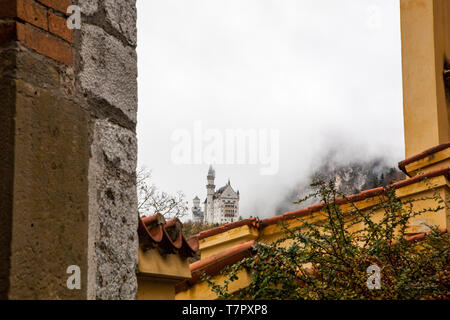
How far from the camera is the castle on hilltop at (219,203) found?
3317 inches

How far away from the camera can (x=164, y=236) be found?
2410 millimetres

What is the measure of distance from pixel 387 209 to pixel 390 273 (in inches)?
16.9

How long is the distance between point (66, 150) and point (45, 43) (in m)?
0.27

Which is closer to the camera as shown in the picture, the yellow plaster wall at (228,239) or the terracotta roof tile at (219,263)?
the terracotta roof tile at (219,263)

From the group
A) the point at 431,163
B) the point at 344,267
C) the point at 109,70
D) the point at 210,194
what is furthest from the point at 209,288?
the point at 210,194

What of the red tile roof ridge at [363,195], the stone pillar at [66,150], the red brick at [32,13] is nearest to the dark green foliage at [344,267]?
the red tile roof ridge at [363,195]

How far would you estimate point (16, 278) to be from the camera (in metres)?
1.13

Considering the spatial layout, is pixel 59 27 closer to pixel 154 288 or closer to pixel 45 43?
pixel 45 43

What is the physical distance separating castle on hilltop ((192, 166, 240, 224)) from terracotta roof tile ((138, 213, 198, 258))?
7863cm

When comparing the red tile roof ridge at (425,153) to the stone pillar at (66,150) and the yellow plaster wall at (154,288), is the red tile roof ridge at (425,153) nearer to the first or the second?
the yellow plaster wall at (154,288)

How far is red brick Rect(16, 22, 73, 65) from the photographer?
126 cm

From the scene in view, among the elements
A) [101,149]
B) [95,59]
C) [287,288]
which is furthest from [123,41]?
[287,288]

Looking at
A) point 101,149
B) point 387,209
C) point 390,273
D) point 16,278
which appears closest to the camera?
point 16,278
